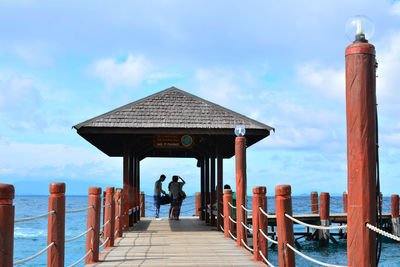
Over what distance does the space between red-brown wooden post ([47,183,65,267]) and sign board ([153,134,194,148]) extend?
8381 mm

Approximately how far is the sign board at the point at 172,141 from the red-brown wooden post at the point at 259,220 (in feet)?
21.6

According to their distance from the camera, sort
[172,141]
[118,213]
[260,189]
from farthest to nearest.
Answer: [172,141] < [118,213] < [260,189]

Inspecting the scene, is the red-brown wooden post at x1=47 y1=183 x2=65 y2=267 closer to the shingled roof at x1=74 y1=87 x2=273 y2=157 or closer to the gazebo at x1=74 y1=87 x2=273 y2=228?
the gazebo at x1=74 y1=87 x2=273 y2=228

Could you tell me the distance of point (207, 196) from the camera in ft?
56.2

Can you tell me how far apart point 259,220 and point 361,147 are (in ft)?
13.5

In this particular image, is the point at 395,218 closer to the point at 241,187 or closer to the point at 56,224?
the point at 241,187

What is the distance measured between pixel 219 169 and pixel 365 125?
10274 mm

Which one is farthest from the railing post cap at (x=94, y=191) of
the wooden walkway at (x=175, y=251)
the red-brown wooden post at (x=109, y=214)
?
the red-brown wooden post at (x=109, y=214)

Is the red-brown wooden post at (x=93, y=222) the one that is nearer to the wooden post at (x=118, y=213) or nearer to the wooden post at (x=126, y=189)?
the wooden post at (x=118, y=213)

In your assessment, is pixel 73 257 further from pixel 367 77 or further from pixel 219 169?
pixel 367 77

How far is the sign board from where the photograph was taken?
1421 cm

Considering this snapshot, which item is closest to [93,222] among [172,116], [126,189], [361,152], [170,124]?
[361,152]

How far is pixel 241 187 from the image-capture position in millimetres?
9852

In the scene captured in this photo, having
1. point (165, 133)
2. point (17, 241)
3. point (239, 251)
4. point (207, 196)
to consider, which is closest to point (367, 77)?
point (239, 251)
